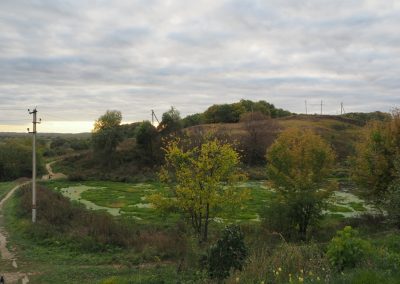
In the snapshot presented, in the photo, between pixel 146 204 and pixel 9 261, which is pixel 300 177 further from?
pixel 146 204

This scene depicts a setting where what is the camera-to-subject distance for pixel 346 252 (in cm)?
1001

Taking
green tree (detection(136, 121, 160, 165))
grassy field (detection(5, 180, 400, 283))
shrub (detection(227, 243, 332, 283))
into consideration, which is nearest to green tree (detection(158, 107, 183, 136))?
green tree (detection(136, 121, 160, 165))

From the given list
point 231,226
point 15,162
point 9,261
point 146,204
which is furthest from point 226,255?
point 15,162

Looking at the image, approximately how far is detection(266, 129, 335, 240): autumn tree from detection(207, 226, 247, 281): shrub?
1443cm

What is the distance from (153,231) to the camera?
83.3 ft

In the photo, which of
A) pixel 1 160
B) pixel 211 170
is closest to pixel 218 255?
pixel 211 170

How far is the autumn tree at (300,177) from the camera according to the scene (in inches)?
960

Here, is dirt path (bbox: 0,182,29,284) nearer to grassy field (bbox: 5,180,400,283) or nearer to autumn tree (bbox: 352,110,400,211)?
grassy field (bbox: 5,180,400,283)

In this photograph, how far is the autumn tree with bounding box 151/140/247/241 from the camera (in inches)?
854

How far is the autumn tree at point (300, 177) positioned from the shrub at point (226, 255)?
1443 cm

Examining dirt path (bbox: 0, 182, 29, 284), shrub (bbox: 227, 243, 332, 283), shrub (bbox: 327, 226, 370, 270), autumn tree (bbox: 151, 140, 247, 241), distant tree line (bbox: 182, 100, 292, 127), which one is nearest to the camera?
shrub (bbox: 227, 243, 332, 283)

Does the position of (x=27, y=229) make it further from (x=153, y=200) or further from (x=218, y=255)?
(x=218, y=255)

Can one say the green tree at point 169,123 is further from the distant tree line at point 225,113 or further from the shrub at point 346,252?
the shrub at point 346,252

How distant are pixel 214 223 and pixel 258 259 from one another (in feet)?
56.8
